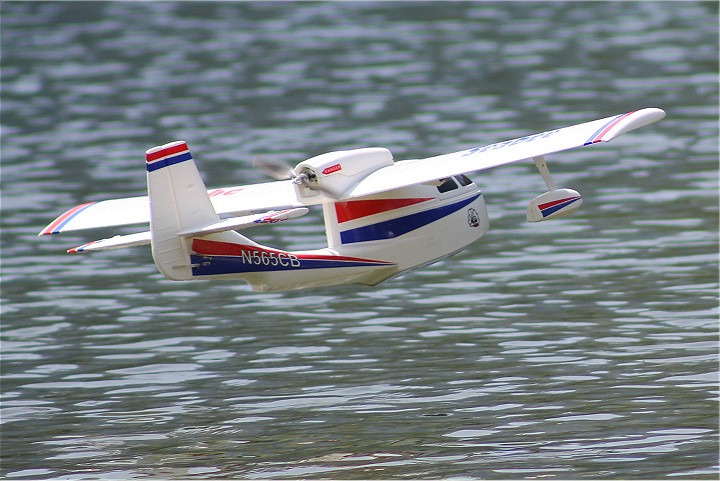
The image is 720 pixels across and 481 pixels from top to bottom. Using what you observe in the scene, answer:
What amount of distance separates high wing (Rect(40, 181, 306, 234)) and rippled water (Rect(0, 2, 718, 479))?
256 centimetres

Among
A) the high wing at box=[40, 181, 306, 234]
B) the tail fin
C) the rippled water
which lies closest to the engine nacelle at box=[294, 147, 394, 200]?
the high wing at box=[40, 181, 306, 234]

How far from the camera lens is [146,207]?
23.5 m

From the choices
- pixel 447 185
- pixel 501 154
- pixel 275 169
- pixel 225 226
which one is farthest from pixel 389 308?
pixel 225 226

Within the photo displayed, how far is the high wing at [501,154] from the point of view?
20484mm

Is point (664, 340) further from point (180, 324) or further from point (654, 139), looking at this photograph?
point (654, 139)

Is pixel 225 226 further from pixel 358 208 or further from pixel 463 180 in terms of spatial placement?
pixel 463 180

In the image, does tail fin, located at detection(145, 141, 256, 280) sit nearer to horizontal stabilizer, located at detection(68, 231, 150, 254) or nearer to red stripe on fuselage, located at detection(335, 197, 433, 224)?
horizontal stabilizer, located at detection(68, 231, 150, 254)

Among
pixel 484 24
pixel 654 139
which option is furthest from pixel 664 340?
pixel 484 24

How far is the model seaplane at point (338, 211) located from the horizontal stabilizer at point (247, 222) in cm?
2

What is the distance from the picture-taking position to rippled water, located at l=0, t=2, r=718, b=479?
18.4 metres

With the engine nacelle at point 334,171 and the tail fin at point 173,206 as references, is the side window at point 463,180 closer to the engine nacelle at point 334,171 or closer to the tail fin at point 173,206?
the engine nacelle at point 334,171

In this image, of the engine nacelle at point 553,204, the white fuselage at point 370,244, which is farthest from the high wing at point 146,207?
the engine nacelle at point 553,204

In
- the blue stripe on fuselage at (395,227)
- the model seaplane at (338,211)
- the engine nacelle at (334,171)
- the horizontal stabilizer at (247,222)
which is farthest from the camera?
the blue stripe on fuselage at (395,227)

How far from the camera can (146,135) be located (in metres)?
45.3
